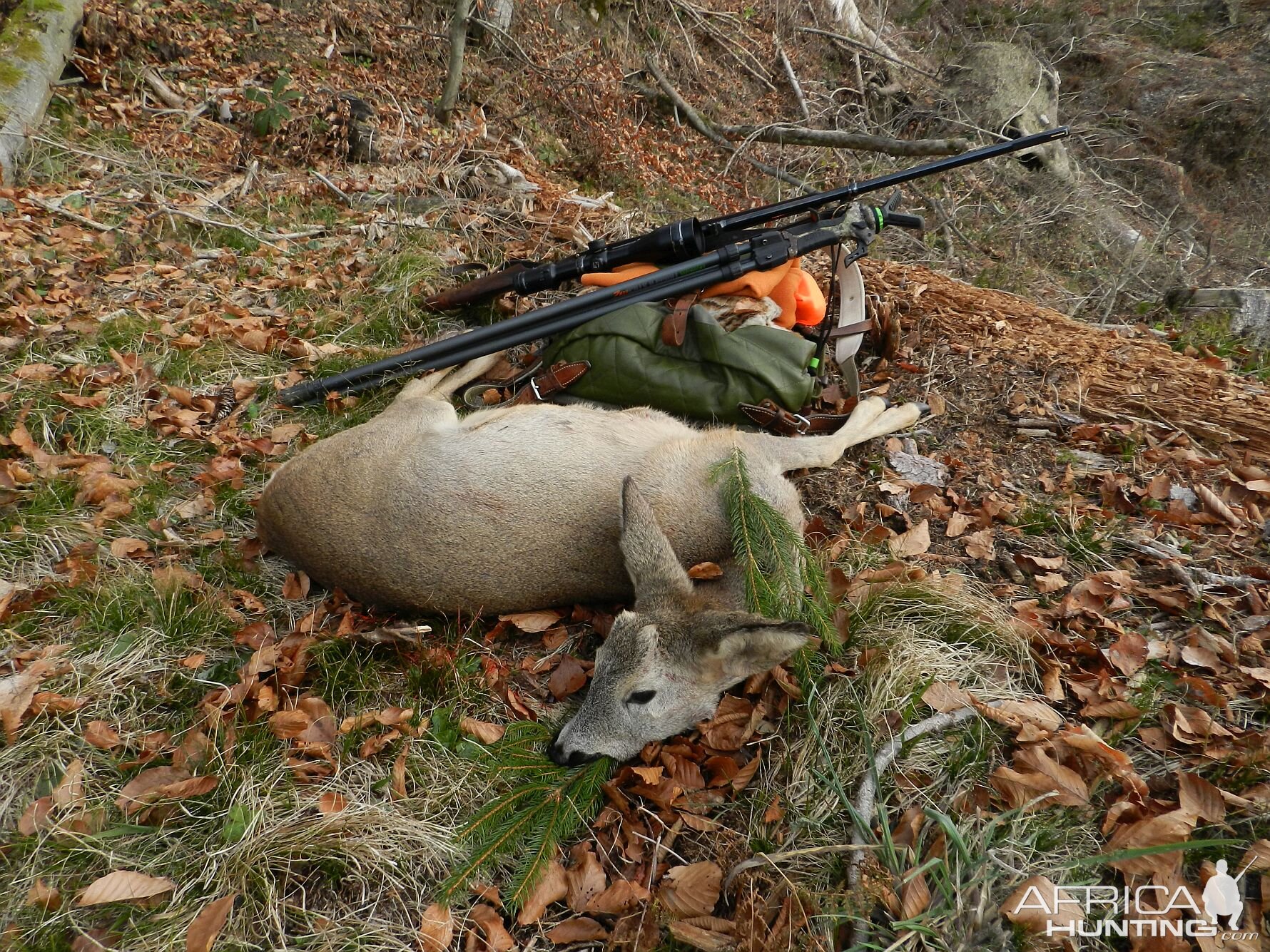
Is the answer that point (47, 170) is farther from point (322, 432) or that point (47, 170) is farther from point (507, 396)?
point (507, 396)

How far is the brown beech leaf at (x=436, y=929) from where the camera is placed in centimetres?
263

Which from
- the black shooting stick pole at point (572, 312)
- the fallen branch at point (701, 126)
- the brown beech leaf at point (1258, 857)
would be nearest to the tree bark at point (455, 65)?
the fallen branch at point (701, 126)

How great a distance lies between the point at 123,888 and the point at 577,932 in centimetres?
169

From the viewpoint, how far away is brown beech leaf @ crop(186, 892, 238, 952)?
2.48 metres

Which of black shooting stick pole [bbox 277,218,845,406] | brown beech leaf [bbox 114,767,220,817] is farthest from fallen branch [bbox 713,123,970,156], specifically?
brown beech leaf [bbox 114,767,220,817]

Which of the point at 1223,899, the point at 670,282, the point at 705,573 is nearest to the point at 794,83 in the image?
the point at 670,282

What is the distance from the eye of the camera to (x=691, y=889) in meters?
2.77

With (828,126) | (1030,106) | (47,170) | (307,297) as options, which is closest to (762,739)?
(307,297)

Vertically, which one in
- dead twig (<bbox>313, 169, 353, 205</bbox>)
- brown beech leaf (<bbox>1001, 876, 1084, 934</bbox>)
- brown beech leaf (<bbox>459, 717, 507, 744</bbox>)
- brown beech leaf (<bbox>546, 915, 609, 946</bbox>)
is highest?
dead twig (<bbox>313, 169, 353, 205</bbox>)

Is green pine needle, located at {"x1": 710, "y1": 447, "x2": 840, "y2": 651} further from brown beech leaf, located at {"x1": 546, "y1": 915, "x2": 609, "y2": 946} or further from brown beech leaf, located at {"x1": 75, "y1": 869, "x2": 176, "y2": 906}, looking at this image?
brown beech leaf, located at {"x1": 75, "y1": 869, "x2": 176, "y2": 906}

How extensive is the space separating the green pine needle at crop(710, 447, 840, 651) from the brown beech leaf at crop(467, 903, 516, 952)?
→ 5.41 ft

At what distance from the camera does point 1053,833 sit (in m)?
2.61

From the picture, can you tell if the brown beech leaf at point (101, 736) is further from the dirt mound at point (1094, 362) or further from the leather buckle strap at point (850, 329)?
the dirt mound at point (1094, 362)

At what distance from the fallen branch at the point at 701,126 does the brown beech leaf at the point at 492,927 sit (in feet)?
30.8
